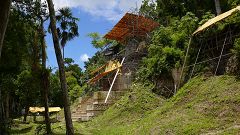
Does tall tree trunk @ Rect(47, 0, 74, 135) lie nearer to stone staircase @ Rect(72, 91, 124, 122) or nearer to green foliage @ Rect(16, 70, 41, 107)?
green foliage @ Rect(16, 70, 41, 107)

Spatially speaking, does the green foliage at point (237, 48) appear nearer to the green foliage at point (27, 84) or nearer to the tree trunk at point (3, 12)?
the tree trunk at point (3, 12)

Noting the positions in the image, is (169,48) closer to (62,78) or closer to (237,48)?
(237,48)

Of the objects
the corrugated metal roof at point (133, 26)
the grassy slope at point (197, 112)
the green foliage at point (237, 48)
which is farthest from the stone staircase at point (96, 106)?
the green foliage at point (237, 48)

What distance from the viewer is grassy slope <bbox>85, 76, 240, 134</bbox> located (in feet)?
39.1

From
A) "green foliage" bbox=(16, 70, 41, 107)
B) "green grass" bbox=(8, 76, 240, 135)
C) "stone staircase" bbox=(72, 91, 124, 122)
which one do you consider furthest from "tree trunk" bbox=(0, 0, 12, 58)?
"stone staircase" bbox=(72, 91, 124, 122)

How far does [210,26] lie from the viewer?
18.8 m

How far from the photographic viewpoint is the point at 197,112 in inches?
546

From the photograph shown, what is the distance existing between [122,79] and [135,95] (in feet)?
21.7

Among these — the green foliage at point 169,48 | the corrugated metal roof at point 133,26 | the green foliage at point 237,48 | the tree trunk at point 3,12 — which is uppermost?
the corrugated metal roof at point 133,26

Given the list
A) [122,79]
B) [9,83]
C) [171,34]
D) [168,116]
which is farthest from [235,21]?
[9,83]

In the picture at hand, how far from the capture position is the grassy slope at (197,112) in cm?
1191

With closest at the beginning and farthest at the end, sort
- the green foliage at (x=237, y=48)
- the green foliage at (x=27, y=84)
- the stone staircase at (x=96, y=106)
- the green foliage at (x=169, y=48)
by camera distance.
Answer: the green foliage at (x=237, y=48) < the green foliage at (x=169, y=48) < the stone staircase at (x=96, y=106) < the green foliage at (x=27, y=84)

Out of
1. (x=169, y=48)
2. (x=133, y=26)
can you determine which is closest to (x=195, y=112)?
(x=169, y=48)

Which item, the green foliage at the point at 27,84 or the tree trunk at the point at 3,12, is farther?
the green foliage at the point at 27,84
